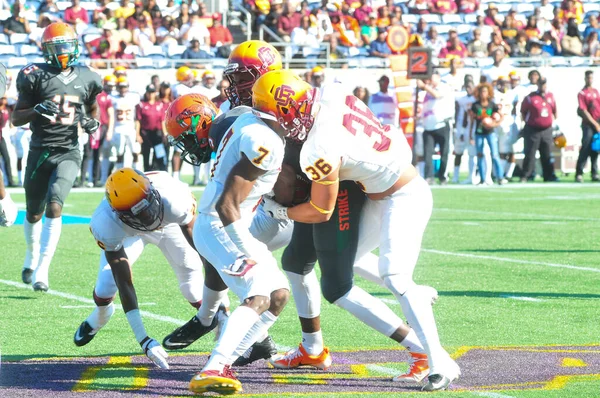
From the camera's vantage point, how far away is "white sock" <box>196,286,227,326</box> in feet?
19.5

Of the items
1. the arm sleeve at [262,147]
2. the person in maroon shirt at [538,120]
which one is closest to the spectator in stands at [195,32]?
the person in maroon shirt at [538,120]

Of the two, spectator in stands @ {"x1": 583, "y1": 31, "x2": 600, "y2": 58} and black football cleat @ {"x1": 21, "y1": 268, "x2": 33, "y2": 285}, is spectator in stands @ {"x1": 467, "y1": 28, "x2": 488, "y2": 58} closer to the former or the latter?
spectator in stands @ {"x1": 583, "y1": 31, "x2": 600, "y2": 58}

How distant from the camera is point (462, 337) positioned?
249 inches

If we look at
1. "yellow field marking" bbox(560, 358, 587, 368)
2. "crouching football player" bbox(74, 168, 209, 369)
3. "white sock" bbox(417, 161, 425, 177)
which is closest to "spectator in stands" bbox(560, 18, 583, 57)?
"white sock" bbox(417, 161, 425, 177)

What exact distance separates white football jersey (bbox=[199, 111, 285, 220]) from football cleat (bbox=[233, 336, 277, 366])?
2.90 feet

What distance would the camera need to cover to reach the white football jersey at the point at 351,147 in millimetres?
4852

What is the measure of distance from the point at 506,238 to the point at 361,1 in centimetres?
1506

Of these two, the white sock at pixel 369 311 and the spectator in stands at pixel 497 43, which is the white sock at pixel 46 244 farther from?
the spectator in stands at pixel 497 43

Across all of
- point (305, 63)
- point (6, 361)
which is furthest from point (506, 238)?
point (305, 63)

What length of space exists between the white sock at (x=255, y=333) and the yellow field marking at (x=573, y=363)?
4.93ft

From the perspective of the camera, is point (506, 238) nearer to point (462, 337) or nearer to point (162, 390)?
point (462, 337)

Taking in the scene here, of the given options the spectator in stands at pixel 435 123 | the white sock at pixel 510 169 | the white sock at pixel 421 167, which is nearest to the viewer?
the spectator in stands at pixel 435 123

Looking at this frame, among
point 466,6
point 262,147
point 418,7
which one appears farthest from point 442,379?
point 466,6

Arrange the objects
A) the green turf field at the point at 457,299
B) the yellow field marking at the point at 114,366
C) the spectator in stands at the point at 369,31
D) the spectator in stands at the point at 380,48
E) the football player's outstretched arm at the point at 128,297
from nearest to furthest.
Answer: the yellow field marking at the point at 114,366 < the football player's outstretched arm at the point at 128,297 < the green turf field at the point at 457,299 < the spectator in stands at the point at 380,48 < the spectator in stands at the point at 369,31
